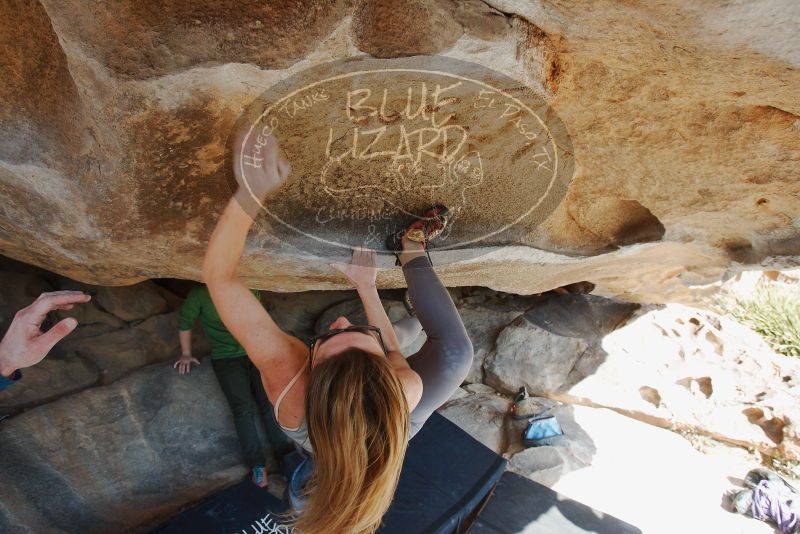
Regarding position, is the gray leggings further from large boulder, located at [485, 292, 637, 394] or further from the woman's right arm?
large boulder, located at [485, 292, 637, 394]

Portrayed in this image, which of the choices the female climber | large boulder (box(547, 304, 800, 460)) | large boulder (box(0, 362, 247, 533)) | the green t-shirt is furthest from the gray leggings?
large boulder (box(547, 304, 800, 460))

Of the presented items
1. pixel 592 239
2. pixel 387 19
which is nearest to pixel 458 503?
pixel 592 239

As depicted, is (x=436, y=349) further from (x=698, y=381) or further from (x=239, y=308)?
(x=698, y=381)

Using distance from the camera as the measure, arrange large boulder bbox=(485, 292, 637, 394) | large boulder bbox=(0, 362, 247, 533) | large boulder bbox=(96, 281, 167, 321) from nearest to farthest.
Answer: large boulder bbox=(0, 362, 247, 533), large boulder bbox=(96, 281, 167, 321), large boulder bbox=(485, 292, 637, 394)

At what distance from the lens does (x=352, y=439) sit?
1.04 meters

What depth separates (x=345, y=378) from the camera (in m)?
1.08

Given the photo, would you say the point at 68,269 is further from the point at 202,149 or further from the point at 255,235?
the point at 202,149

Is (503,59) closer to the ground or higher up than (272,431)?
higher up

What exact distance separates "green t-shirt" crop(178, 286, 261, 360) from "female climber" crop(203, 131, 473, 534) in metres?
1.11

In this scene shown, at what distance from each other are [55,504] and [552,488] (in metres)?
2.16

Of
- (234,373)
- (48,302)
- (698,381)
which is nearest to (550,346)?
(698,381)

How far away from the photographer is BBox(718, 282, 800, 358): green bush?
4.28 m

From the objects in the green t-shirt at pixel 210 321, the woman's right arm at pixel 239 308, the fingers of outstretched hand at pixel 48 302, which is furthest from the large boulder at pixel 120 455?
the woman's right arm at pixel 239 308

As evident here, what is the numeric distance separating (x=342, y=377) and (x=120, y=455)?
5.75 feet
